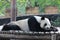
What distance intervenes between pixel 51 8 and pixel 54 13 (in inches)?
7.1

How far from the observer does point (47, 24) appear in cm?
257

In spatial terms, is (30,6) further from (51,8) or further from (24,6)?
(51,8)

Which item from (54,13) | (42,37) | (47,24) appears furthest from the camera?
(54,13)

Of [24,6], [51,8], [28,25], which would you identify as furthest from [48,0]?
[28,25]

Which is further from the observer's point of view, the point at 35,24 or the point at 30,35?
the point at 35,24

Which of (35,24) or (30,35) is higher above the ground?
(30,35)

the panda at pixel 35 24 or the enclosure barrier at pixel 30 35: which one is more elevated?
the enclosure barrier at pixel 30 35

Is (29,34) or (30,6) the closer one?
(29,34)

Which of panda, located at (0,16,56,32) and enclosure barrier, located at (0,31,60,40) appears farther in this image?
panda, located at (0,16,56,32)

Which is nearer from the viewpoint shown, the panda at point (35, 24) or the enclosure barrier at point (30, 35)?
the enclosure barrier at point (30, 35)

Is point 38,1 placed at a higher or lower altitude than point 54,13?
higher

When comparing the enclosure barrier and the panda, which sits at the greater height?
the enclosure barrier

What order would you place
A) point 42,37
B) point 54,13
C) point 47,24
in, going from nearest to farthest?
point 42,37, point 47,24, point 54,13

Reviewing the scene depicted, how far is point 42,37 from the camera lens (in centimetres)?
145
